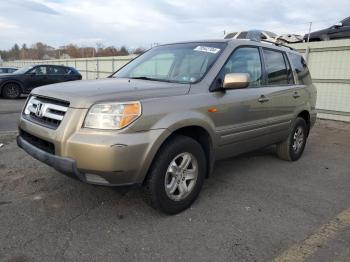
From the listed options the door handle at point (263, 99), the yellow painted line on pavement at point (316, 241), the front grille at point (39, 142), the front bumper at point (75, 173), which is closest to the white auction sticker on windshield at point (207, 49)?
the door handle at point (263, 99)

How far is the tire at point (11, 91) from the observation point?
14.9m

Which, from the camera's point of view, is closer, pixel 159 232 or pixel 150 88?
pixel 159 232

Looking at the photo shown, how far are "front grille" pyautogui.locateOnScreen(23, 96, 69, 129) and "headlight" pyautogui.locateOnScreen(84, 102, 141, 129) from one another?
0.95 ft

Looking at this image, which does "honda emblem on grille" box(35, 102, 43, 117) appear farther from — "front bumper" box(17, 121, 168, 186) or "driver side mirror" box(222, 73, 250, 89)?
"driver side mirror" box(222, 73, 250, 89)

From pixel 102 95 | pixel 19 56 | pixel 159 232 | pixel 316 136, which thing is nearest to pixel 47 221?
pixel 159 232

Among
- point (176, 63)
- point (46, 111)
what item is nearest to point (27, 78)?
point (176, 63)

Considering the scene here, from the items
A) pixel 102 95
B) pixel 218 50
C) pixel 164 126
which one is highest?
pixel 218 50

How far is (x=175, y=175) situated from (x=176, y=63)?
1.49m

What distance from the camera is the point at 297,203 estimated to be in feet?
13.5

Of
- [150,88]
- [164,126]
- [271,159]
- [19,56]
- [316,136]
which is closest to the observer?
→ [164,126]

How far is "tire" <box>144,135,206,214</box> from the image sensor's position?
132 inches

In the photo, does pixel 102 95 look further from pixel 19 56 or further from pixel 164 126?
pixel 19 56

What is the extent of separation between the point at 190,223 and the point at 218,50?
2023mm

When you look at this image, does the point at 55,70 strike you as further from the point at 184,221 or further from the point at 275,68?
the point at 184,221
